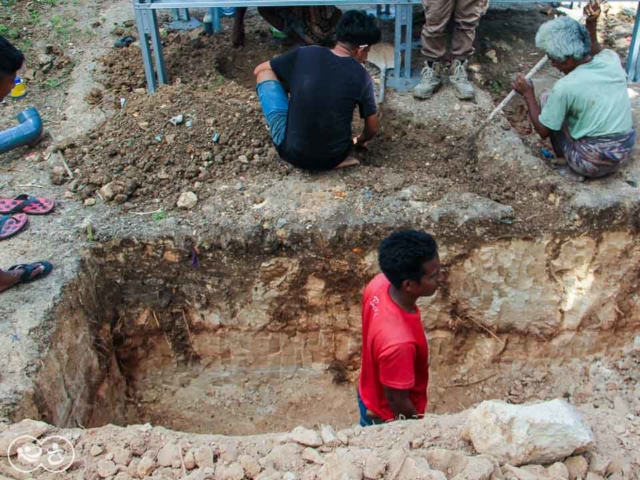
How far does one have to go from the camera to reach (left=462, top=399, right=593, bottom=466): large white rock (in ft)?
9.21


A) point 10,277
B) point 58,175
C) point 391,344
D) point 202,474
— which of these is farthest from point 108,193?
point 391,344

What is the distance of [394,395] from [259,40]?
451cm

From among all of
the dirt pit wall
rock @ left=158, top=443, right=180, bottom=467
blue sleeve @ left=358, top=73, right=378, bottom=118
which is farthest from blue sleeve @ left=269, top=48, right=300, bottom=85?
rock @ left=158, top=443, right=180, bottom=467

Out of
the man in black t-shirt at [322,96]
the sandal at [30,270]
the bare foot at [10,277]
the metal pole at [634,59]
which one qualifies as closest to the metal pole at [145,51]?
the man in black t-shirt at [322,96]

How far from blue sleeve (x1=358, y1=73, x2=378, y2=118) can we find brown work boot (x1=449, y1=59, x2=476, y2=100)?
1121 millimetres

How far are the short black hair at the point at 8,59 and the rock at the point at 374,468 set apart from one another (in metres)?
2.73

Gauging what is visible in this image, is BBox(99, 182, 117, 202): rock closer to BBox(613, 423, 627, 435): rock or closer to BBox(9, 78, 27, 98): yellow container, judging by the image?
BBox(9, 78, 27, 98): yellow container

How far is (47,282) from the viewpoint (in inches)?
162

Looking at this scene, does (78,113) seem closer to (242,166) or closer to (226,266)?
(242,166)

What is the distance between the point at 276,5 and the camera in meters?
5.43

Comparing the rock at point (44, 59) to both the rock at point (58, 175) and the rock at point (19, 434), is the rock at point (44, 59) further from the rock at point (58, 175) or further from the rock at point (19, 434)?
the rock at point (19, 434)

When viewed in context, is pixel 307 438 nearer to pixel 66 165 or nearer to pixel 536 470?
pixel 536 470

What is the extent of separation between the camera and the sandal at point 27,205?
183 inches

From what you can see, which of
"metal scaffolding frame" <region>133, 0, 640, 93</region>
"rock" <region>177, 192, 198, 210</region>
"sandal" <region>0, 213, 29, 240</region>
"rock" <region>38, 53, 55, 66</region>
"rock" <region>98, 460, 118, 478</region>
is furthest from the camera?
"rock" <region>38, 53, 55, 66</region>
